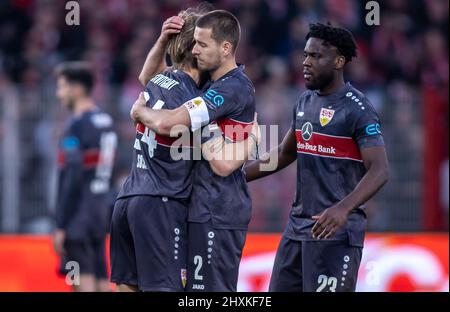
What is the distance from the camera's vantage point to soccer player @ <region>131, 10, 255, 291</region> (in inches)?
261

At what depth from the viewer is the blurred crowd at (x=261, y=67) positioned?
12.6m

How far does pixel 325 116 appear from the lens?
6949 mm

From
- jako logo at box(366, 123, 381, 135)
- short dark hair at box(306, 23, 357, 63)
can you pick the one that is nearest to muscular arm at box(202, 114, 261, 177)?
jako logo at box(366, 123, 381, 135)

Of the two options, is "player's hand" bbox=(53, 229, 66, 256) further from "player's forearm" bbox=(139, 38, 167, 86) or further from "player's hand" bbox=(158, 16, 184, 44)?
"player's hand" bbox=(158, 16, 184, 44)

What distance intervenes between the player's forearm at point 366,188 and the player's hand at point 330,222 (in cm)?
5

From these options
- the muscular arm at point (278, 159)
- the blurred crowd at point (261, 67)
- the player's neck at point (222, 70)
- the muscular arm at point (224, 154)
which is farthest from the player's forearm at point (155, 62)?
the blurred crowd at point (261, 67)

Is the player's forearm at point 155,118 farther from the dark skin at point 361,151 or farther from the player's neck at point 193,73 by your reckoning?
the dark skin at point 361,151

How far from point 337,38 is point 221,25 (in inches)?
33.0

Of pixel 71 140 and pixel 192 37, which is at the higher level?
pixel 192 37

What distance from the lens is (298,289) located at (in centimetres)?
709

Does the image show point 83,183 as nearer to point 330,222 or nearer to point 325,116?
point 325,116
